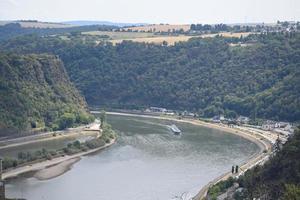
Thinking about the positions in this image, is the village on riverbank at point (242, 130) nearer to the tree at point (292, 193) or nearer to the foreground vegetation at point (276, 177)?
the foreground vegetation at point (276, 177)

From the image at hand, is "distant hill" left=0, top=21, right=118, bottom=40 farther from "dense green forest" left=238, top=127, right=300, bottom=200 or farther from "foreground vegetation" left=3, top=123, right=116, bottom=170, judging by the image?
"dense green forest" left=238, top=127, right=300, bottom=200

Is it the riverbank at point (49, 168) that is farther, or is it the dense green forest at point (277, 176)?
the riverbank at point (49, 168)

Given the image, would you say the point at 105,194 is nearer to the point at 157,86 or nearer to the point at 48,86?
the point at 48,86

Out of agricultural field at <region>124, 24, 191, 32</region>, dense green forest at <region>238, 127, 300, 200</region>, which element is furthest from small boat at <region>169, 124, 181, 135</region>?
agricultural field at <region>124, 24, 191, 32</region>

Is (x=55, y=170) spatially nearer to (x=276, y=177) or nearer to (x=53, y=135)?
(x=53, y=135)

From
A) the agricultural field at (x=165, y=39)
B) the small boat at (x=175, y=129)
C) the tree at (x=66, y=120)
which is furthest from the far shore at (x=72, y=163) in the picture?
the agricultural field at (x=165, y=39)

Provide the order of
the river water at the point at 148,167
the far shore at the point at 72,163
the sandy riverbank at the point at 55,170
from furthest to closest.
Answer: the sandy riverbank at the point at 55,170, the far shore at the point at 72,163, the river water at the point at 148,167

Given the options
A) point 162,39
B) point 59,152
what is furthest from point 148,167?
point 162,39
